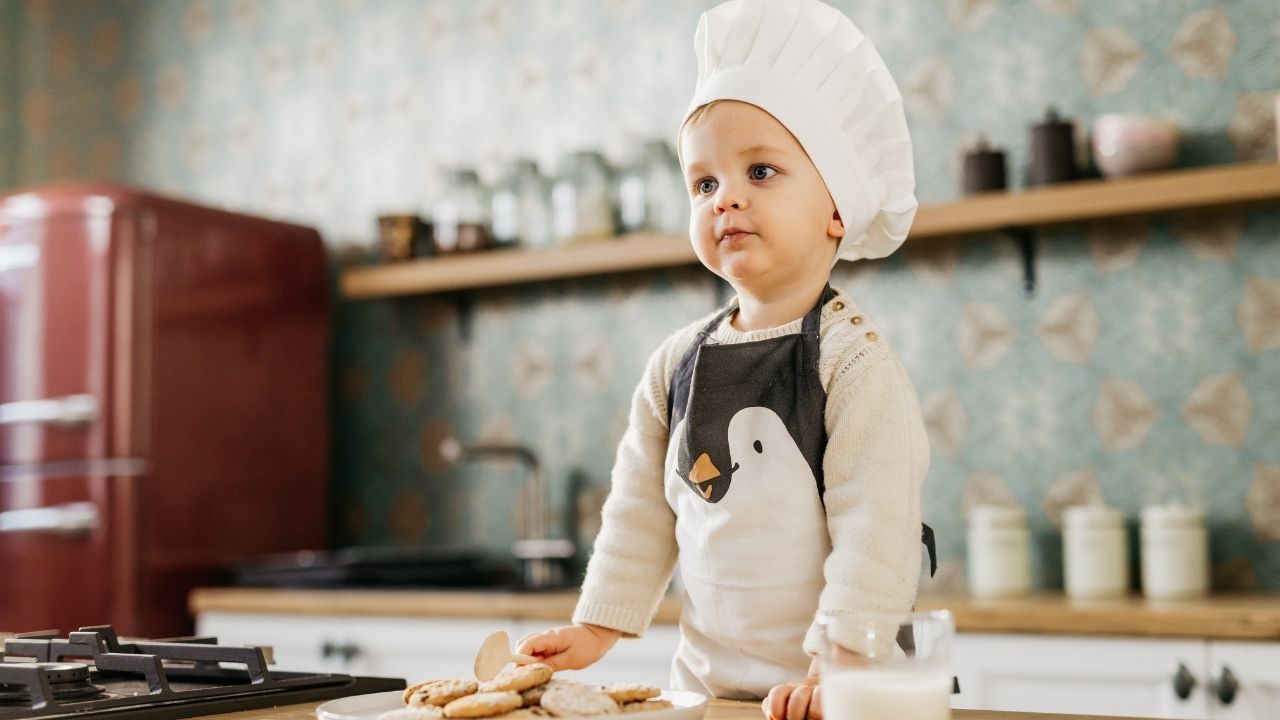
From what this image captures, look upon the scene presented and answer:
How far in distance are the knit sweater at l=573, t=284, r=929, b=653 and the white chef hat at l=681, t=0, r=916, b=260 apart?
0.11m

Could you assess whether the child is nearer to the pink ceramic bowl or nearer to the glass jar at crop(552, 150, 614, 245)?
the pink ceramic bowl

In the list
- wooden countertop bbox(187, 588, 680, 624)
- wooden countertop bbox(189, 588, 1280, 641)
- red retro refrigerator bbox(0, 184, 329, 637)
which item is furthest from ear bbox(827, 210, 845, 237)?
red retro refrigerator bbox(0, 184, 329, 637)

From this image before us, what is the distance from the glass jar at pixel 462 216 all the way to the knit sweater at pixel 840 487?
6.34 ft

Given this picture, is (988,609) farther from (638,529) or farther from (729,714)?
(729,714)

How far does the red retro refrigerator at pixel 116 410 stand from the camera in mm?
2920

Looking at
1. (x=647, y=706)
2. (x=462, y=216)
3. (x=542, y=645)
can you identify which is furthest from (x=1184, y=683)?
(x=462, y=216)

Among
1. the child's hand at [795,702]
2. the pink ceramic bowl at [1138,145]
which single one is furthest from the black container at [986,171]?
the child's hand at [795,702]

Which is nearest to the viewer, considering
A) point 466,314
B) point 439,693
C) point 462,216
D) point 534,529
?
point 439,693

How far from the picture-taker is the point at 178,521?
3.02 meters

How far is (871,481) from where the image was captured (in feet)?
3.39

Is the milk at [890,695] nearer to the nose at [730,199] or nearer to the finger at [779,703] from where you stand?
the finger at [779,703]

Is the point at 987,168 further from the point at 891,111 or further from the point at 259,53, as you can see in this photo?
the point at 259,53

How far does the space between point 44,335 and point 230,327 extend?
409 mm

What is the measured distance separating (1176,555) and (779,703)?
1616 millimetres
